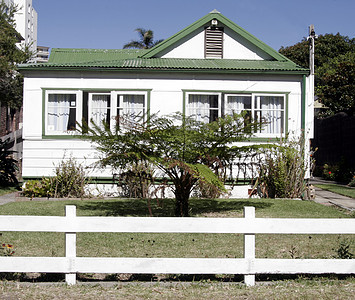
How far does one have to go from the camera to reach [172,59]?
1571cm

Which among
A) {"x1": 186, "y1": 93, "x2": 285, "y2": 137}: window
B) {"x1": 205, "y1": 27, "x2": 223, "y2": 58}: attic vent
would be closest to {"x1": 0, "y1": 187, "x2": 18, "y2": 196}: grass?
{"x1": 186, "y1": 93, "x2": 285, "y2": 137}: window

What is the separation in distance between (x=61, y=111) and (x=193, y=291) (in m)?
9.92

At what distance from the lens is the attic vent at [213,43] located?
1600 cm

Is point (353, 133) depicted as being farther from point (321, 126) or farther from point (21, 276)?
point (21, 276)

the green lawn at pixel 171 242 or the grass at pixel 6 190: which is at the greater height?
the grass at pixel 6 190

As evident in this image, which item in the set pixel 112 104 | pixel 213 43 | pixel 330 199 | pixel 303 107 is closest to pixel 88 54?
pixel 112 104

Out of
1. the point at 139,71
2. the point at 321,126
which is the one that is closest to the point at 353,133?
the point at 321,126

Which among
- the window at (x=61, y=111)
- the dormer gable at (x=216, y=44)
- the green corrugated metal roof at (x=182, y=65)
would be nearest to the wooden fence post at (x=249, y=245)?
the green corrugated metal roof at (x=182, y=65)

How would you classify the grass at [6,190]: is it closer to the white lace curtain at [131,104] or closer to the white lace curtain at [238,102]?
the white lace curtain at [131,104]

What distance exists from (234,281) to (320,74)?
3526cm

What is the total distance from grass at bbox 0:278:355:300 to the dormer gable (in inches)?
440

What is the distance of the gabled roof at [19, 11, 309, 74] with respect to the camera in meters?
14.0

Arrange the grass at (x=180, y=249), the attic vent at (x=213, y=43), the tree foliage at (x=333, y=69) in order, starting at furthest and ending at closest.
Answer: the tree foliage at (x=333, y=69), the attic vent at (x=213, y=43), the grass at (x=180, y=249)

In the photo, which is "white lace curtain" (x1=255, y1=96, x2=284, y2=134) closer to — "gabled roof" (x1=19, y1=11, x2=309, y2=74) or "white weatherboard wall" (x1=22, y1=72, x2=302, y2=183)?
"white weatherboard wall" (x1=22, y1=72, x2=302, y2=183)
